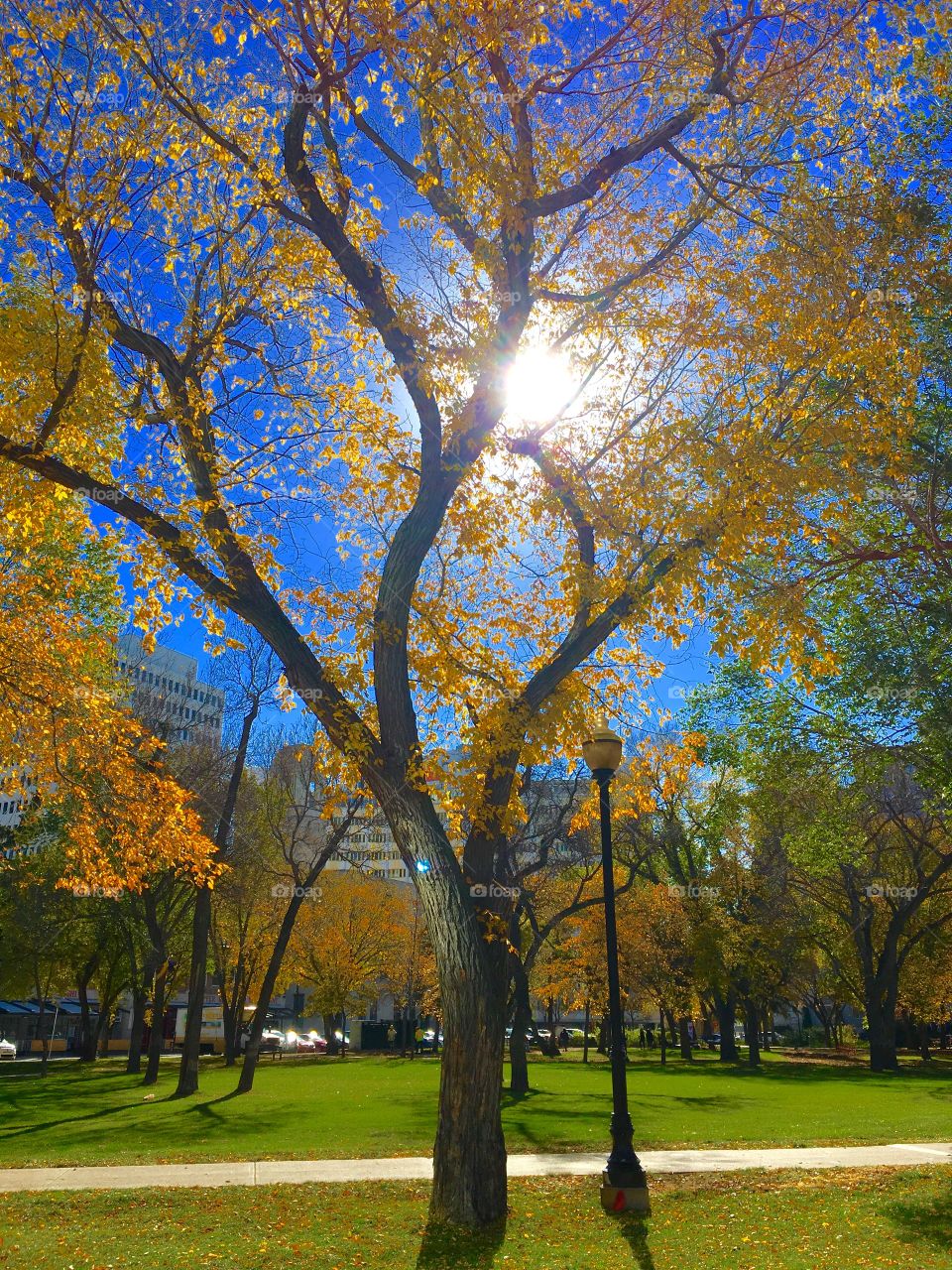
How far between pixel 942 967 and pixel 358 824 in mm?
26448

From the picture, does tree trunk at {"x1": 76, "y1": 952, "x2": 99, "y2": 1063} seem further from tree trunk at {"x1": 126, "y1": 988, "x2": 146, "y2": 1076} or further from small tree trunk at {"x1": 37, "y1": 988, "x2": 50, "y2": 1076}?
tree trunk at {"x1": 126, "y1": 988, "x2": 146, "y2": 1076}

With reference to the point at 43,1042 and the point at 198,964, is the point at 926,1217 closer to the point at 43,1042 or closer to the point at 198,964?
the point at 198,964

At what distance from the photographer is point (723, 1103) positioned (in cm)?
2120

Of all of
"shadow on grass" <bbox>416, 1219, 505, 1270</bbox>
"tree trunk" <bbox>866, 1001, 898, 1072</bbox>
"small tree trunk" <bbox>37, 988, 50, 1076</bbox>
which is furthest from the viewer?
"tree trunk" <bbox>866, 1001, 898, 1072</bbox>

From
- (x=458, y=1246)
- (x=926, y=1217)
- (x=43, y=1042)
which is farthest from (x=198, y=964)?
(x=926, y=1217)

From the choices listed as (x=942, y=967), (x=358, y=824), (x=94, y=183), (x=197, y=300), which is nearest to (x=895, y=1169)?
(x=197, y=300)

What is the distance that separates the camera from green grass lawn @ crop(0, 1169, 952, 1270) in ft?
23.5

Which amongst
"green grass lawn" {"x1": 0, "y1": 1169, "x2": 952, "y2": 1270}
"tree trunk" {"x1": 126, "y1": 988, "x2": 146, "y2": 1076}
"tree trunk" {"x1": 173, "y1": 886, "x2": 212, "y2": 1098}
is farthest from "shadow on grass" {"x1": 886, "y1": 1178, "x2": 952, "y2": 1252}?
"tree trunk" {"x1": 126, "y1": 988, "x2": 146, "y2": 1076}

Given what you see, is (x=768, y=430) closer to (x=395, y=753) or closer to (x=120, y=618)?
(x=395, y=753)

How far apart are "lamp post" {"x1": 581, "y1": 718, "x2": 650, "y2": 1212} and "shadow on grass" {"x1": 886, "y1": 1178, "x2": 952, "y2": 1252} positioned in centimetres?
230

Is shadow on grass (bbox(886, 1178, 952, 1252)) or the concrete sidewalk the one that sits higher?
shadow on grass (bbox(886, 1178, 952, 1252))

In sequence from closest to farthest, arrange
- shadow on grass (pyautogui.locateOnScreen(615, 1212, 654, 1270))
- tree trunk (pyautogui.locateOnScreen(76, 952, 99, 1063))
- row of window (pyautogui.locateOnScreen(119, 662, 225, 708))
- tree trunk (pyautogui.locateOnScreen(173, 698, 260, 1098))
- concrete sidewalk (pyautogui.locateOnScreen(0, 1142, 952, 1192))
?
shadow on grass (pyautogui.locateOnScreen(615, 1212, 654, 1270)) < concrete sidewalk (pyautogui.locateOnScreen(0, 1142, 952, 1192)) < tree trunk (pyautogui.locateOnScreen(173, 698, 260, 1098)) < row of window (pyautogui.locateOnScreen(119, 662, 225, 708)) < tree trunk (pyautogui.locateOnScreen(76, 952, 99, 1063))

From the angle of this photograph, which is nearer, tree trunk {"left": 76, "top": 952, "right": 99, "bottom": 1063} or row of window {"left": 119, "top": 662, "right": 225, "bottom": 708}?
row of window {"left": 119, "top": 662, "right": 225, "bottom": 708}

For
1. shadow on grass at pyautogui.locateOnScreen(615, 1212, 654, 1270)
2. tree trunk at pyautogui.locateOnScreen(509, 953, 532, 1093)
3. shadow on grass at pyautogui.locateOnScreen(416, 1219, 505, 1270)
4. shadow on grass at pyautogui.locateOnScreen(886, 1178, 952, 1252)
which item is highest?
tree trunk at pyautogui.locateOnScreen(509, 953, 532, 1093)
